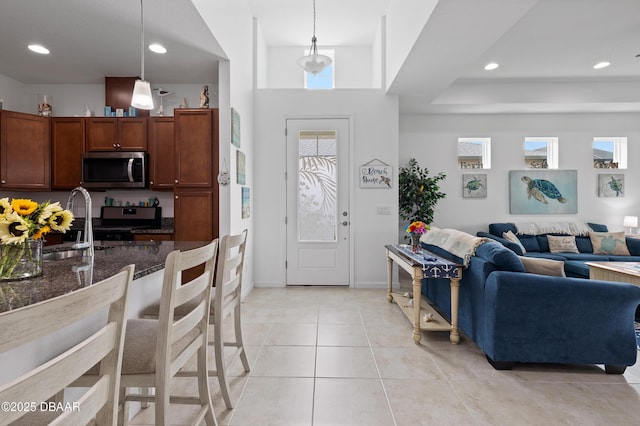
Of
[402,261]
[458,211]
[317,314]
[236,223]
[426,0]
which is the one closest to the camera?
[426,0]

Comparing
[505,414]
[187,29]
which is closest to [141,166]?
[187,29]

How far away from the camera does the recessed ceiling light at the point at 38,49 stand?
10.3 ft

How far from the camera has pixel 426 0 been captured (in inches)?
94.8

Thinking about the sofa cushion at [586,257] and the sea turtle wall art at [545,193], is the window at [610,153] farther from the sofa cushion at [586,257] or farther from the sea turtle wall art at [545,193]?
the sofa cushion at [586,257]

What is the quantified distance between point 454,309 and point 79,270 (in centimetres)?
264

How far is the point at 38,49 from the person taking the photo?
3.18 m

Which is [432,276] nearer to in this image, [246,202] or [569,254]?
[246,202]

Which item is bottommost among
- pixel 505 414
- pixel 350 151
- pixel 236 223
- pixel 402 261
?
pixel 505 414

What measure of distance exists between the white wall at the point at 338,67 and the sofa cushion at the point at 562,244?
3875 millimetres

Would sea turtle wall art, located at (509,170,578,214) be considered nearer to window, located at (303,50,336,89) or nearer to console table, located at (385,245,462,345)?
console table, located at (385,245,462,345)

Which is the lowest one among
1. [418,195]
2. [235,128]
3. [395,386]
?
[395,386]

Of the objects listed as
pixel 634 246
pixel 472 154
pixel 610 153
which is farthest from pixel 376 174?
pixel 610 153

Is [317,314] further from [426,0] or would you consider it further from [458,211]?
[458,211]

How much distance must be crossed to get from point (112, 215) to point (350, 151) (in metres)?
3.38
